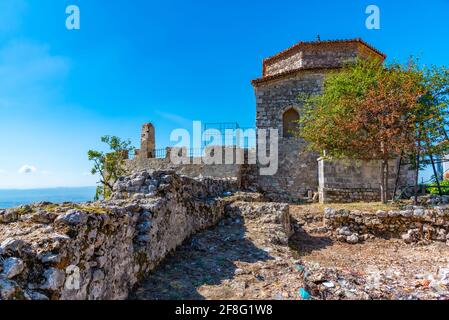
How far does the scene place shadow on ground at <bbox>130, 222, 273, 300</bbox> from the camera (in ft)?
13.8

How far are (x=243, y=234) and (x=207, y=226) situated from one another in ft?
3.56

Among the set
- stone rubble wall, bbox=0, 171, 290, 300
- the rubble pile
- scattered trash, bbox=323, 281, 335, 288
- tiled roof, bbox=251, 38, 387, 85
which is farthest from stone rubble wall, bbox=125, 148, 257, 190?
scattered trash, bbox=323, 281, 335, 288

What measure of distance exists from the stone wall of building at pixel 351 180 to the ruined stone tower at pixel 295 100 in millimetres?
2702

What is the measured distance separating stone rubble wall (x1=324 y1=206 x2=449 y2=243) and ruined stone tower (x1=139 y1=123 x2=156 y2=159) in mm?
14280

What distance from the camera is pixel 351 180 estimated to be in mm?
14188

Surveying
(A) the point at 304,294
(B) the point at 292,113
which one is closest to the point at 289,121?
(B) the point at 292,113

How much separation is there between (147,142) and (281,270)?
17.3 metres

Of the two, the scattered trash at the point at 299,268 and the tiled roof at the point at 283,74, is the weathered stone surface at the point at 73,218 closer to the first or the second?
the scattered trash at the point at 299,268

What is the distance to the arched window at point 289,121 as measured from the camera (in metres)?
18.1

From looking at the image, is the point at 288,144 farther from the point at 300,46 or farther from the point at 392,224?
the point at 392,224

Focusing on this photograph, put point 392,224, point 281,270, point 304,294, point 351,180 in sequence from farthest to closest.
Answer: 1. point 351,180
2. point 392,224
3. point 281,270
4. point 304,294

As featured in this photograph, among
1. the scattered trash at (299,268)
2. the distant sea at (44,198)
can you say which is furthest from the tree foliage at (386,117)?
the distant sea at (44,198)
